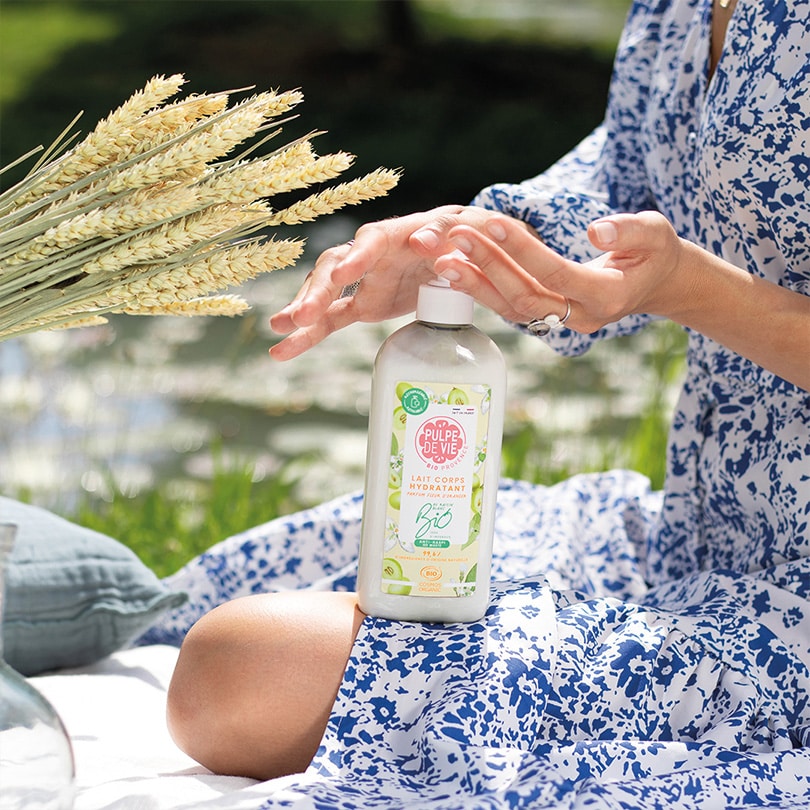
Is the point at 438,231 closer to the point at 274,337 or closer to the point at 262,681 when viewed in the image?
the point at 262,681

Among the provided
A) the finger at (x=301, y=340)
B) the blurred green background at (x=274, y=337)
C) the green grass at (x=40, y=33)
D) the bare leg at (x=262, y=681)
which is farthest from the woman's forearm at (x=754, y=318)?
the green grass at (x=40, y=33)

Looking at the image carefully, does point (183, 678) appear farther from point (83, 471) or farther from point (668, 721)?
point (83, 471)

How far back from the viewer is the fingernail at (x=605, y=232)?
1.09 meters

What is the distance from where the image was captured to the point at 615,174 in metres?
1.70

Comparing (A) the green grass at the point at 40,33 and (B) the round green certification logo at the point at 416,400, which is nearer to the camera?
(B) the round green certification logo at the point at 416,400

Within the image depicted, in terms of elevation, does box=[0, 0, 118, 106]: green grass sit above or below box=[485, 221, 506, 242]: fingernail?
above

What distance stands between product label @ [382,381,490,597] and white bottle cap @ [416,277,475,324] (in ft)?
0.20

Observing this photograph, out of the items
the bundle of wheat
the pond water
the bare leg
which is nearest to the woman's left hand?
the bundle of wheat

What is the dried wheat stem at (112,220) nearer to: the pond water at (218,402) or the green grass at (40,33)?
the pond water at (218,402)

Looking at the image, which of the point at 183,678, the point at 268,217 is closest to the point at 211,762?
the point at 183,678

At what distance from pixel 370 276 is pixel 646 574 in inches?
23.7

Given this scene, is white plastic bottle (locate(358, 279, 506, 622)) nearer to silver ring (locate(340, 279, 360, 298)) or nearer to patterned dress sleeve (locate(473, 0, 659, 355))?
silver ring (locate(340, 279, 360, 298))

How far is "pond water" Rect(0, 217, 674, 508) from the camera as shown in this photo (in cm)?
288

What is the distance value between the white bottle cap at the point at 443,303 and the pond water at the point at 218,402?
1391 millimetres
